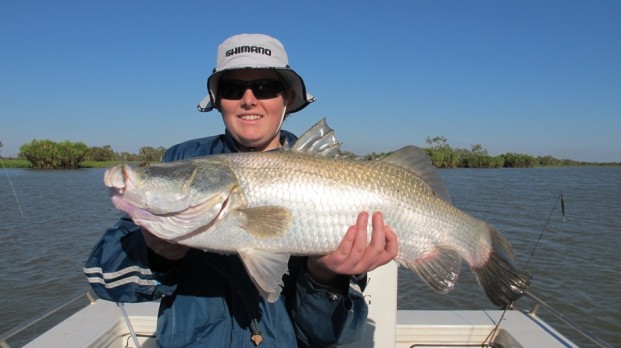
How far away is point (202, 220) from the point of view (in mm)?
2223

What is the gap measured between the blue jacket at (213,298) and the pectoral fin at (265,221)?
0.41m

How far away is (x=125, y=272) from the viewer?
2.32 meters

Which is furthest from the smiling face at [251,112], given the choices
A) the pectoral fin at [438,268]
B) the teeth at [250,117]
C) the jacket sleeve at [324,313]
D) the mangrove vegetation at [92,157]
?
the mangrove vegetation at [92,157]

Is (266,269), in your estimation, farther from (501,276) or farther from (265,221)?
(501,276)

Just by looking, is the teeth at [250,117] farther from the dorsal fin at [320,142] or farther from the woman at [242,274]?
the dorsal fin at [320,142]

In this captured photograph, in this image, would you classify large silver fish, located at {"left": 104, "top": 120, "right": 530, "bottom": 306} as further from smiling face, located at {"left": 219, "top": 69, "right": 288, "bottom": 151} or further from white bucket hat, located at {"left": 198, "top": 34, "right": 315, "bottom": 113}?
white bucket hat, located at {"left": 198, "top": 34, "right": 315, "bottom": 113}

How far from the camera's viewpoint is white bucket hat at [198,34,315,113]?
8.72 ft

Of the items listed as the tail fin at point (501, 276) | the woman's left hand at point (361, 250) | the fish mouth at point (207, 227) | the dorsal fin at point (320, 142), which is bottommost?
the tail fin at point (501, 276)

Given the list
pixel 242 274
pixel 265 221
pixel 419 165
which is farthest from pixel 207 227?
pixel 419 165

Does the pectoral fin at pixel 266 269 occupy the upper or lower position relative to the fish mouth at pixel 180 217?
lower

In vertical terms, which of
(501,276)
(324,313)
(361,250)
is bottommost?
(324,313)

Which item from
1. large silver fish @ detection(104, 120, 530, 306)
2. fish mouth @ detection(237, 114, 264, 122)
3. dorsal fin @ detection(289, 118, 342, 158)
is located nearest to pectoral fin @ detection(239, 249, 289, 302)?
large silver fish @ detection(104, 120, 530, 306)

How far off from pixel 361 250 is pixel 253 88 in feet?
4.15

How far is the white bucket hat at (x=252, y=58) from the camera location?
105 inches
